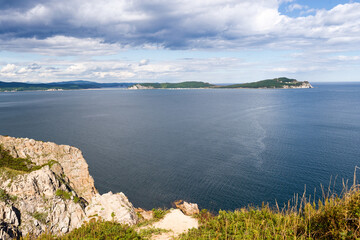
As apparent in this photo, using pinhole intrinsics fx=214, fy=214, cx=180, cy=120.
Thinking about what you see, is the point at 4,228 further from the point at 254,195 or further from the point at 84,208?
the point at 254,195

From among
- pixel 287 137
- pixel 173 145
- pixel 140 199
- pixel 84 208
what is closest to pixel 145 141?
pixel 173 145

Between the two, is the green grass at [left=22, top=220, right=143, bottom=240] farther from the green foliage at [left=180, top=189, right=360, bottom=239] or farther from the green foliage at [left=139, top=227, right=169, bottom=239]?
the green foliage at [left=180, top=189, right=360, bottom=239]

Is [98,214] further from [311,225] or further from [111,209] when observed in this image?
[311,225]

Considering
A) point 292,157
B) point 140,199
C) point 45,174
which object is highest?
point 45,174

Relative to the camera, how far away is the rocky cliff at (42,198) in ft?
91.1

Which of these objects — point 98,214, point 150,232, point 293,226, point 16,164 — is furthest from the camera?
point 16,164

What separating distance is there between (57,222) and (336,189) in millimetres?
52586

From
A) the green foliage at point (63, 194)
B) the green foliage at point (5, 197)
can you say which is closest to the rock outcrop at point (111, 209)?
the green foliage at point (63, 194)

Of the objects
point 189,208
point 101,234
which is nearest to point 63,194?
point 101,234

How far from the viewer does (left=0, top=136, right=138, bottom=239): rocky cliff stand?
27781mm

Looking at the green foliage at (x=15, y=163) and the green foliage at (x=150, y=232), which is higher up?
the green foliage at (x=15, y=163)

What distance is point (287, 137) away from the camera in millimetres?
83750

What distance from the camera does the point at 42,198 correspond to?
102 feet

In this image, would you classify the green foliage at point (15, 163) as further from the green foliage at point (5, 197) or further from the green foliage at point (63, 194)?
the green foliage at point (63, 194)
